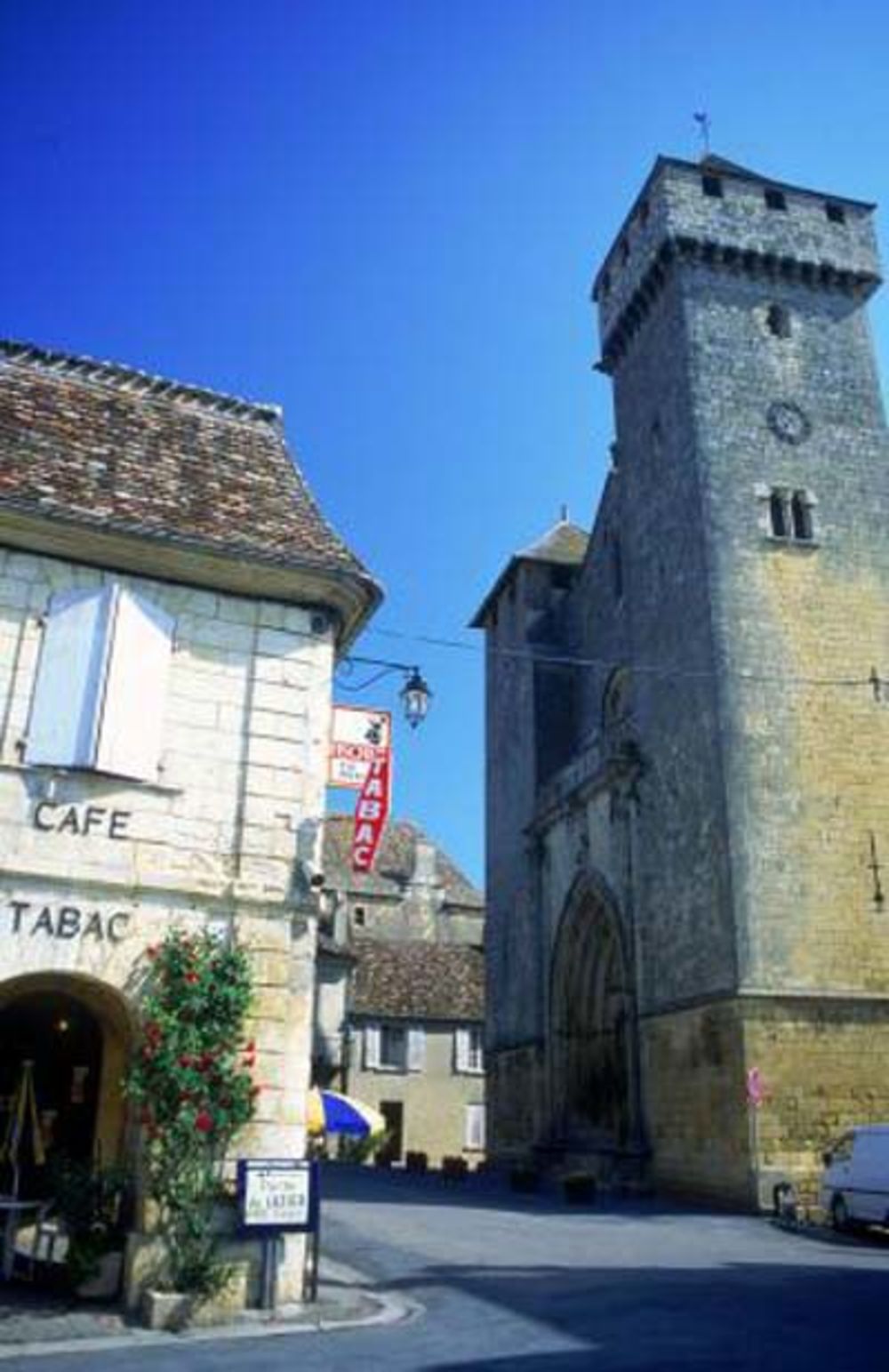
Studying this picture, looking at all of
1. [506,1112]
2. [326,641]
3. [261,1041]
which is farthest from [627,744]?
[261,1041]

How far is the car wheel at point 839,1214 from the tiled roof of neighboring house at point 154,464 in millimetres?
10195

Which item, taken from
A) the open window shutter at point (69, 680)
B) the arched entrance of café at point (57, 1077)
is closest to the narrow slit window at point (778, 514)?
the open window shutter at point (69, 680)

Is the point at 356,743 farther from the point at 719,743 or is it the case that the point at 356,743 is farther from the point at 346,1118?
the point at 719,743

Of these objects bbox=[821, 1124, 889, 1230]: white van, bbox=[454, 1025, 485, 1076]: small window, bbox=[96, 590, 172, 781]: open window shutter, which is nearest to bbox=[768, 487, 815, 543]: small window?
bbox=[821, 1124, 889, 1230]: white van

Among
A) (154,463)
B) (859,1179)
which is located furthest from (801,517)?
(154,463)

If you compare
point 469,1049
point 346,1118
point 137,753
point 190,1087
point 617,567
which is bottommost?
point 346,1118

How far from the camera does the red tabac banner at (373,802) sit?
10.9 m

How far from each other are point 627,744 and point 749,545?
15.1 feet

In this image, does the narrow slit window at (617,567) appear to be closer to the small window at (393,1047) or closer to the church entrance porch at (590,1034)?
the church entrance porch at (590,1034)

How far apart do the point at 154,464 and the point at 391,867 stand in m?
37.5

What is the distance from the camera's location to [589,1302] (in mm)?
8391

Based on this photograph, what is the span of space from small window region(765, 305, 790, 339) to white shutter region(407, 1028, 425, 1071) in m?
23.8

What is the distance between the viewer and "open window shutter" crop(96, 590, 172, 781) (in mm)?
8773

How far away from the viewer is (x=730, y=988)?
1733cm
